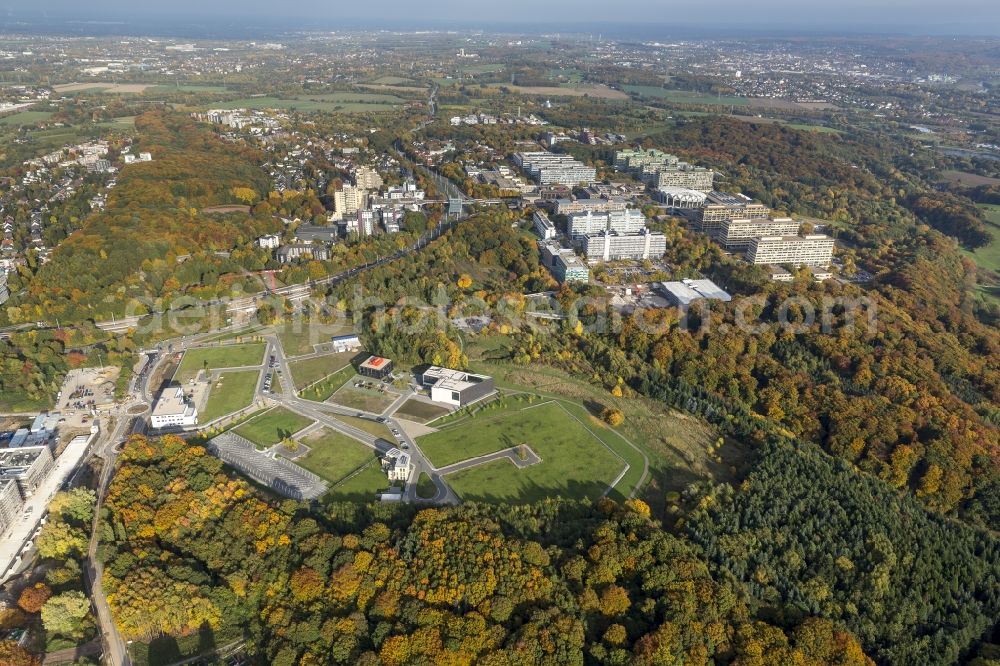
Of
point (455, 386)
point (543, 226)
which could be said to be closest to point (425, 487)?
point (455, 386)

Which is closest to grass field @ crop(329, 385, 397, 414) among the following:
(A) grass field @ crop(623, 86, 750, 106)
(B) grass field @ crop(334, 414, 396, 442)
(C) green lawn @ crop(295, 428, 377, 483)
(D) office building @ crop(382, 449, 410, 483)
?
(B) grass field @ crop(334, 414, 396, 442)

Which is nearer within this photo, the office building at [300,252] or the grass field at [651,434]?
the grass field at [651,434]

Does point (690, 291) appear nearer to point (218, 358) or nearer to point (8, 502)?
point (218, 358)

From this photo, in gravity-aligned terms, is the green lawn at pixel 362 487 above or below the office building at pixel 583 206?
below

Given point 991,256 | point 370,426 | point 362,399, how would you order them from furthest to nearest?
point 991,256
point 362,399
point 370,426

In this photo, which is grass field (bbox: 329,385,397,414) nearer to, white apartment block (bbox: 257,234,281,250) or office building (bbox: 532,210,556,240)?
white apartment block (bbox: 257,234,281,250)

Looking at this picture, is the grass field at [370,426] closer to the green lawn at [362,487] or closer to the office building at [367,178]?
the green lawn at [362,487]

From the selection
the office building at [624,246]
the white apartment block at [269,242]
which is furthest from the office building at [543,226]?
the white apartment block at [269,242]
